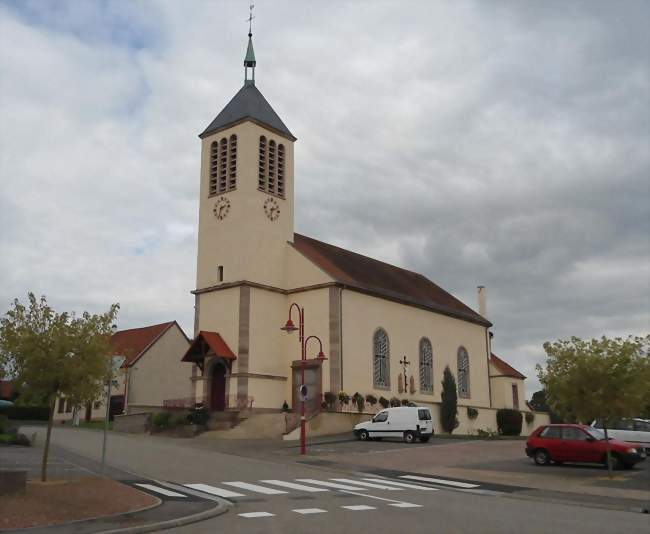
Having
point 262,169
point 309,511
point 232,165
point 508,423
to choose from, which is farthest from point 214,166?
point 309,511

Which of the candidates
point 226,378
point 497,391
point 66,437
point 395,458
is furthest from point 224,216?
point 497,391

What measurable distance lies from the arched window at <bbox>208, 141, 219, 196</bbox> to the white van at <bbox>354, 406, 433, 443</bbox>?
15.4m

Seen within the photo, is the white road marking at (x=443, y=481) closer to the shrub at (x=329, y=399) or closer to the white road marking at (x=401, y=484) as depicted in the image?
the white road marking at (x=401, y=484)

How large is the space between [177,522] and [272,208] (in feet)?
90.4

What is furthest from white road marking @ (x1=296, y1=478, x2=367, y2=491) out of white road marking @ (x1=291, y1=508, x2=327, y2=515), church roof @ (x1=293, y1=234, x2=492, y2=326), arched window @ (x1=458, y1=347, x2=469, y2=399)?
arched window @ (x1=458, y1=347, x2=469, y2=399)

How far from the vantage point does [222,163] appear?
38.7 m

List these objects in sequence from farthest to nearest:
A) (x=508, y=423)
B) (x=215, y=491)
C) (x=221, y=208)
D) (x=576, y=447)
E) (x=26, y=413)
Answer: (x=26, y=413) → (x=508, y=423) → (x=221, y=208) → (x=576, y=447) → (x=215, y=491)

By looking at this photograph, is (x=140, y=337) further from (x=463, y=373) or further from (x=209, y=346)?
(x=463, y=373)

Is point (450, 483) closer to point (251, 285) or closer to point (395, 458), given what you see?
point (395, 458)

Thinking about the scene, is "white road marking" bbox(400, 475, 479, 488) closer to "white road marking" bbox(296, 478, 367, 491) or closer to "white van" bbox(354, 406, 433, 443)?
"white road marking" bbox(296, 478, 367, 491)

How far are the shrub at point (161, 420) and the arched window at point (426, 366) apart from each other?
49.2 ft

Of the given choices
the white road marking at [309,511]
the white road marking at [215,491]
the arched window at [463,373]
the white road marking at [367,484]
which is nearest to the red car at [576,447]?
the white road marking at [367,484]

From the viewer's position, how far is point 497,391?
172 feet

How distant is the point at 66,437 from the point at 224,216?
13.6 m
